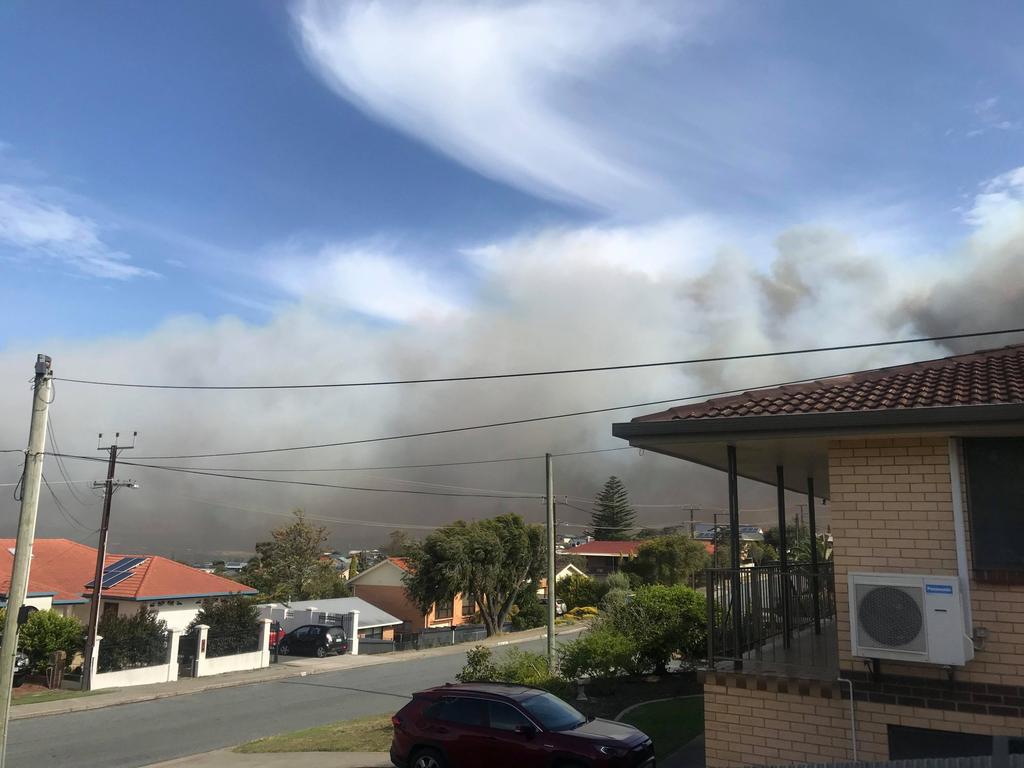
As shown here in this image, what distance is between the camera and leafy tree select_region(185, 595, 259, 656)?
103ft

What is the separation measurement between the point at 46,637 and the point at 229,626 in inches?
291

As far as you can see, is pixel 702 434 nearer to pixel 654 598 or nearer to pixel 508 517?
pixel 654 598

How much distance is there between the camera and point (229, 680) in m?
28.8

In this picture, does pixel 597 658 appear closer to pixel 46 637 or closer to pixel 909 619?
pixel 909 619

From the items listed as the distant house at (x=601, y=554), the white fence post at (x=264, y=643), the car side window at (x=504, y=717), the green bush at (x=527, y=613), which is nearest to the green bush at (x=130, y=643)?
the white fence post at (x=264, y=643)

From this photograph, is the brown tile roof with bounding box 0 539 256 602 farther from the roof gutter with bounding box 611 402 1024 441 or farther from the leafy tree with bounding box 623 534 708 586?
the leafy tree with bounding box 623 534 708 586

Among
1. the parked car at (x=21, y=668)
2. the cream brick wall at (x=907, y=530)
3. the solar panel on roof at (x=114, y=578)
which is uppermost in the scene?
the cream brick wall at (x=907, y=530)

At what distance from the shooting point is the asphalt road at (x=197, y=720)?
16.7 m

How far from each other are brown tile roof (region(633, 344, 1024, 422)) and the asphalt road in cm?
1386

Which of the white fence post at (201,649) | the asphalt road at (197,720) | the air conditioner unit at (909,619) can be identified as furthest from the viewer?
the white fence post at (201,649)

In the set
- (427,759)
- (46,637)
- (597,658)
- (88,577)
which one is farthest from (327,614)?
(427,759)

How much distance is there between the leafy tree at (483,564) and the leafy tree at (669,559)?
1253 centimetres

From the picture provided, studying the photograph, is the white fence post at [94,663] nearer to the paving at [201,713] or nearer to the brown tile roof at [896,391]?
the paving at [201,713]

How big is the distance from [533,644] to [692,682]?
2221 centimetres
